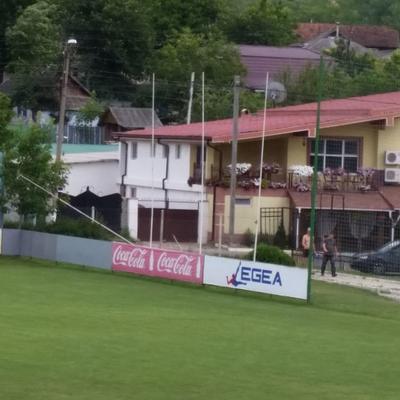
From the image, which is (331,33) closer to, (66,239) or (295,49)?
(295,49)

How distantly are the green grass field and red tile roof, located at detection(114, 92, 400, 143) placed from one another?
49.5 ft

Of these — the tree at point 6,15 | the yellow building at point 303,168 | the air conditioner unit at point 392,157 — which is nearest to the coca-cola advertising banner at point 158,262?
the yellow building at point 303,168

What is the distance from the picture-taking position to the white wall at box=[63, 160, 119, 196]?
199 ft

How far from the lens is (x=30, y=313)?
2820cm

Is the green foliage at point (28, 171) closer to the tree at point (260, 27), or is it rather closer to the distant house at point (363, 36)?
the tree at point (260, 27)

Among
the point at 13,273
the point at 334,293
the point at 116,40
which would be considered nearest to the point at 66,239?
the point at 13,273

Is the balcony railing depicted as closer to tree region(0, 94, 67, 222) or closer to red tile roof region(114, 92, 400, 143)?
red tile roof region(114, 92, 400, 143)

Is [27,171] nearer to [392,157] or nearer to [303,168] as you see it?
[303,168]

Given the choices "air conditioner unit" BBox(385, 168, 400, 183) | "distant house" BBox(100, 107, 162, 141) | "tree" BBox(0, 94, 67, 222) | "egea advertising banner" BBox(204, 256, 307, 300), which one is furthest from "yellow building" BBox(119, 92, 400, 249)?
"distant house" BBox(100, 107, 162, 141)

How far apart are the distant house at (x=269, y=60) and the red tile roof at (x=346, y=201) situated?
37004 mm

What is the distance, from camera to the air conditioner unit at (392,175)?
5500 centimetres

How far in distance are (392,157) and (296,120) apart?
4.69 m

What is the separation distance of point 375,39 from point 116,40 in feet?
169

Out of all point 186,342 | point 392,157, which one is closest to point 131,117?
point 392,157
